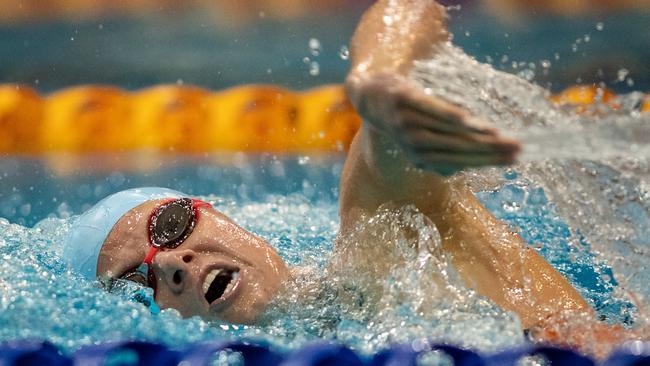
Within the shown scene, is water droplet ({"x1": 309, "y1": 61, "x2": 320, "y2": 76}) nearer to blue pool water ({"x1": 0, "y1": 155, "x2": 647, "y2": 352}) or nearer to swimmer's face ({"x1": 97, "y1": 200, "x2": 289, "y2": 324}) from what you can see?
blue pool water ({"x1": 0, "y1": 155, "x2": 647, "y2": 352})

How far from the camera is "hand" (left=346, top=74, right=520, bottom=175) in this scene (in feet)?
3.39

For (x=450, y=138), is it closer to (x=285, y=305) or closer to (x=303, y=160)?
(x=285, y=305)

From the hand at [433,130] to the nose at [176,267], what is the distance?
0.70 meters

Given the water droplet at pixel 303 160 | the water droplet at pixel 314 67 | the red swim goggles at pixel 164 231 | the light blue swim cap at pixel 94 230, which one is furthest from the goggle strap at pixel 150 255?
the water droplet at pixel 314 67

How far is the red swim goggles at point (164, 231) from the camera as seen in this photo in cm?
173

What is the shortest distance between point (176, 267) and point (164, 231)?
118 mm

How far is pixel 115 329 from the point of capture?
164 cm

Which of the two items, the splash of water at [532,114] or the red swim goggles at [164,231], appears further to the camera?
the red swim goggles at [164,231]

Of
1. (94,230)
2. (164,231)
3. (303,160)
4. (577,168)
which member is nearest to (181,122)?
(303,160)

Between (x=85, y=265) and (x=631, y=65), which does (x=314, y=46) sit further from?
(x=85, y=265)

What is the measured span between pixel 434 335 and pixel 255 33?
448cm

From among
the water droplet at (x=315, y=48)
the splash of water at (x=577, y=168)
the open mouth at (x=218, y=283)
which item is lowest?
the open mouth at (x=218, y=283)

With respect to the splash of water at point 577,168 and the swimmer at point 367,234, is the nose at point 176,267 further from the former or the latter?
the splash of water at point 577,168

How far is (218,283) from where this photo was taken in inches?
66.1
